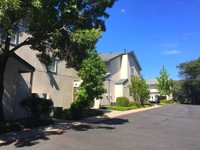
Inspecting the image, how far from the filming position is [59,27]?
12352 mm

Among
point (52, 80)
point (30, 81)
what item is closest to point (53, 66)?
point (52, 80)

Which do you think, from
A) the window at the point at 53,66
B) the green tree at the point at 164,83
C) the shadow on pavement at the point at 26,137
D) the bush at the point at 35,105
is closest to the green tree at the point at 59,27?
the shadow on pavement at the point at 26,137

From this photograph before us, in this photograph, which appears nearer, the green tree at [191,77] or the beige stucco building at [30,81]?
the beige stucco building at [30,81]

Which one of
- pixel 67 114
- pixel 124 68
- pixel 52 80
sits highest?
pixel 124 68

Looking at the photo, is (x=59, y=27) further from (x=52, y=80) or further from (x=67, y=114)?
(x=52, y=80)

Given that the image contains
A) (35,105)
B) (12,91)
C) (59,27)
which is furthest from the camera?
(12,91)

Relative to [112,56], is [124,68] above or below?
below

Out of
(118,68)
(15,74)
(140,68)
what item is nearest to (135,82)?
(118,68)

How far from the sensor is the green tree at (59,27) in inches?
398

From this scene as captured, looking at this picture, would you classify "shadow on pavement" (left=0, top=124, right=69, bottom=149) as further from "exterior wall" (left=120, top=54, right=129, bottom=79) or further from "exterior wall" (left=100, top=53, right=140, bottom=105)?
"exterior wall" (left=120, top=54, right=129, bottom=79)

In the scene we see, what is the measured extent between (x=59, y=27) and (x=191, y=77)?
51945mm

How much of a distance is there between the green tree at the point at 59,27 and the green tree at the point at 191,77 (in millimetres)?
46382

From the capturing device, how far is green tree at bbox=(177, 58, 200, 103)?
2196 inches

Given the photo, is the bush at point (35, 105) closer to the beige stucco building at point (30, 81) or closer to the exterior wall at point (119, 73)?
the beige stucco building at point (30, 81)
